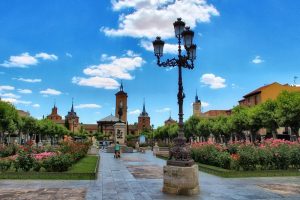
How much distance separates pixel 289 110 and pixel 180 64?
3303 centimetres

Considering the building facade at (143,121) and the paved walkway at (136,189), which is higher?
the building facade at (143,121)

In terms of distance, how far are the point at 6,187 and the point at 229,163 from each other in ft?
37.5

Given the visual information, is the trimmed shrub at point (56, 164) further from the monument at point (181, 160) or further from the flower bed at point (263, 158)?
the flower bed at point (263, 158)

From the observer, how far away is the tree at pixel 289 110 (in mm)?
42875

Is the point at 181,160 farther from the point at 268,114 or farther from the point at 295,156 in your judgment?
the point at 268,114

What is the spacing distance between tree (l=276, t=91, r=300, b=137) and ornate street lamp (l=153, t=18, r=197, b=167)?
31645mm

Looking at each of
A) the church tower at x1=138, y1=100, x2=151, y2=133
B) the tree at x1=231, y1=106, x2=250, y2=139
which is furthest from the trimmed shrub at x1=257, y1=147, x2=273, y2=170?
the church tower at x1=138, y1=100, x2=151, y2=133

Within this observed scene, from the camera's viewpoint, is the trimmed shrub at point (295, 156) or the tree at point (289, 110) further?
the tree at point (289, 110)

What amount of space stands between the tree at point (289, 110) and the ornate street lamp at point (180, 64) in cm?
3164

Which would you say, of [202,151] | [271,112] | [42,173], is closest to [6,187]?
[42,173]

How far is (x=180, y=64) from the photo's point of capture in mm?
13867

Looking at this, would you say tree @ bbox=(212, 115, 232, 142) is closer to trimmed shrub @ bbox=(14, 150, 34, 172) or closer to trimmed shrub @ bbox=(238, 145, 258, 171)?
trimmed shrub @ bbox=(238, 145, 258, 171)

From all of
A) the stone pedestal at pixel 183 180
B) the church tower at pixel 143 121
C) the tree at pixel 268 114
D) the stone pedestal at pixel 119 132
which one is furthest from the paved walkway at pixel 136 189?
the church tower at pixel 143 121

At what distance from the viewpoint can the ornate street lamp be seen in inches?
502
